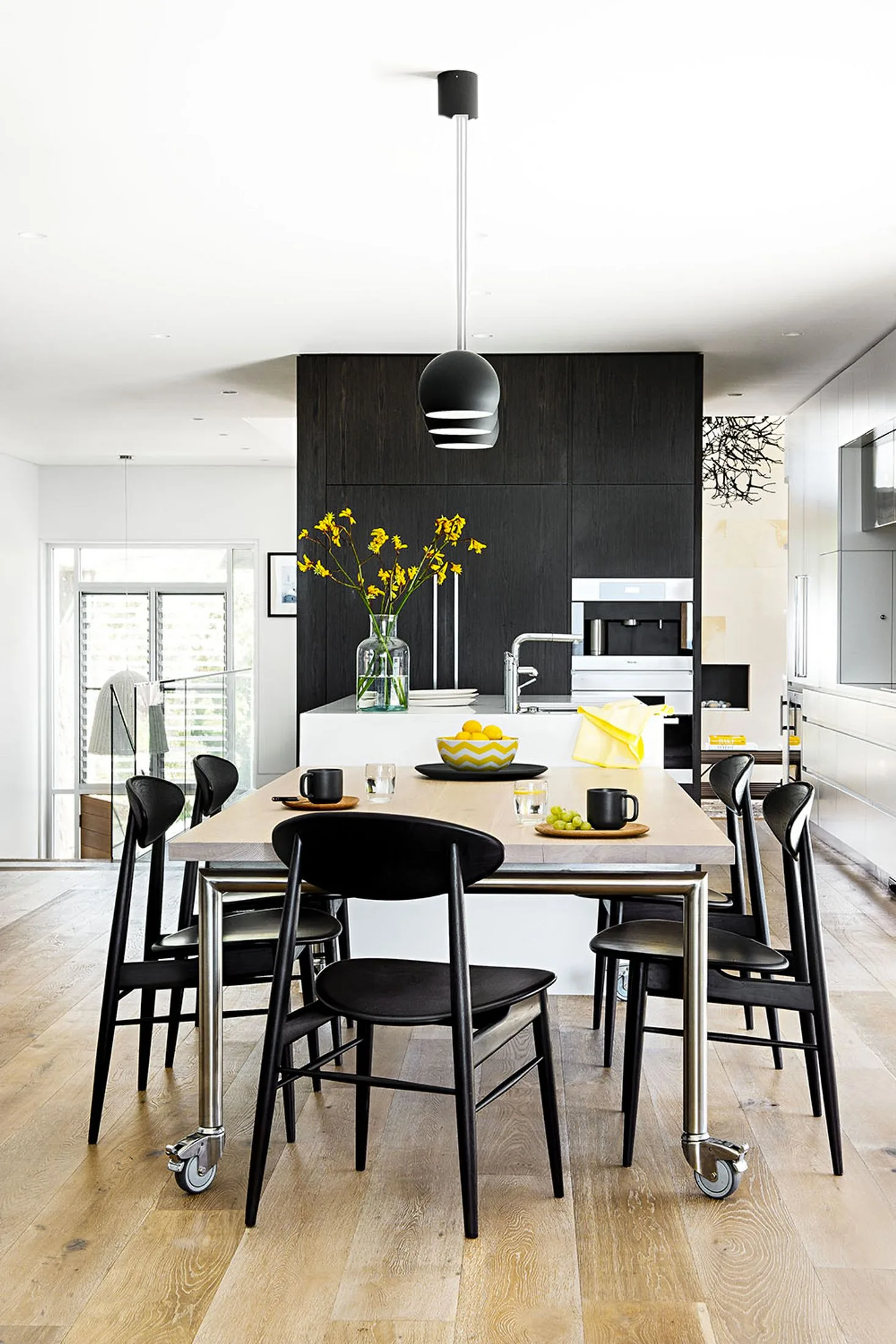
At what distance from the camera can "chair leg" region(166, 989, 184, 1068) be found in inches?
133

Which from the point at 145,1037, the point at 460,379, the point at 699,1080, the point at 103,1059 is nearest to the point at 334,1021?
the point at 145,1037

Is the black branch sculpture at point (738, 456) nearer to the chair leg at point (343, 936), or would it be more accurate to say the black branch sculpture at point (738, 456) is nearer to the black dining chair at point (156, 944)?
the chair leg at point (343, 936)

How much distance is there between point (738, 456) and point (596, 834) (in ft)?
26.4

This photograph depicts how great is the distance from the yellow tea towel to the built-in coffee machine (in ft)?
8.16

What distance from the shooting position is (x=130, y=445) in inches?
385

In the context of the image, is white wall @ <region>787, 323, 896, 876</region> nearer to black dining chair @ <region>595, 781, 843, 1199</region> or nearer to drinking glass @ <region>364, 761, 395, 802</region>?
black dining chair @ <region>595, 781, 843, 1199</region>

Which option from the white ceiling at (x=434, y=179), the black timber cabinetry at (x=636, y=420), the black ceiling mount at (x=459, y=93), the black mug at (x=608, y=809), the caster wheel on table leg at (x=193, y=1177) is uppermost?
the white ceiling at (x=434, y=179)

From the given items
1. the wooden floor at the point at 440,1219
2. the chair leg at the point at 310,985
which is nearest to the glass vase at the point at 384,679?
the chair leg at the point at 310,985

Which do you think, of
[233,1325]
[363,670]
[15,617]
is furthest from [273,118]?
[15,617]

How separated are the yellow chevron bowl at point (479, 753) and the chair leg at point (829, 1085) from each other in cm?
114

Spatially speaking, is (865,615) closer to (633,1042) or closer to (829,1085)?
(829,1085)

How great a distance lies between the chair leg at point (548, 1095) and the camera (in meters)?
2.63

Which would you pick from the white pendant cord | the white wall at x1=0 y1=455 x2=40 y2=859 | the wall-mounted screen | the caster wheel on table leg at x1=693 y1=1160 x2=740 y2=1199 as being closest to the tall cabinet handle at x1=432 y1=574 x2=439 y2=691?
the wall-mounted screen

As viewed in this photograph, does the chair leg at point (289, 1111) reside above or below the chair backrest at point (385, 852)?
below
